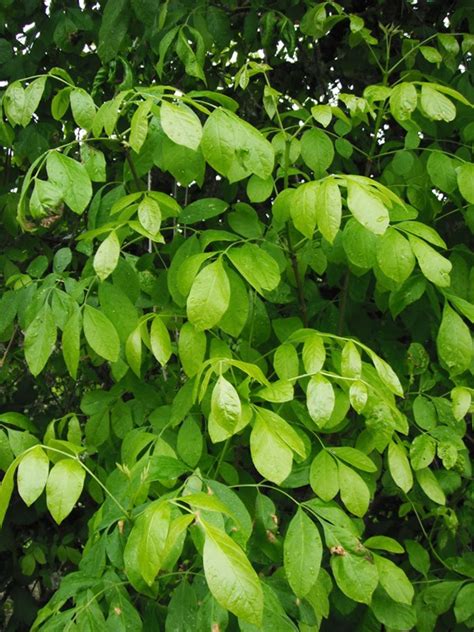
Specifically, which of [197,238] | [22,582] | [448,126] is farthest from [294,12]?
[22,582]

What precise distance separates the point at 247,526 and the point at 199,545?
0.40 ft

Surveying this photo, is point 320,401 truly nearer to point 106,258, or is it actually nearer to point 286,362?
point 286,362

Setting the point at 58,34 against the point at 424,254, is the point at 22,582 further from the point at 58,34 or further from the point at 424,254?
the point at 424,254

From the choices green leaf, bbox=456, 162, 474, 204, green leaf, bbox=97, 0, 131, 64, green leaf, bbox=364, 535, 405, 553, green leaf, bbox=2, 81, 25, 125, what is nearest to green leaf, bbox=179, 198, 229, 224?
green leaf, bbox=2, 81, 25, 125

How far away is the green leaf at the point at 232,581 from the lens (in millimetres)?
795

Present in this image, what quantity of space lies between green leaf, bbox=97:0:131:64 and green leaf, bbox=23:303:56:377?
28.4 inches

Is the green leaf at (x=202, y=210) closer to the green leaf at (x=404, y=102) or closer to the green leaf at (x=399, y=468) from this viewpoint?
the green leaf at (x=404, y=102)

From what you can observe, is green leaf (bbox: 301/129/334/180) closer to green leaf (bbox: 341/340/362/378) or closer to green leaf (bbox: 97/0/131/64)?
green leaf (bbox: 341/340/362/378)

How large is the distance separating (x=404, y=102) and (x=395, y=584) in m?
0.83

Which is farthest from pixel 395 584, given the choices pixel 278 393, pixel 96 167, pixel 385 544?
pixel 96 167

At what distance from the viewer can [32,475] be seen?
1046 mm

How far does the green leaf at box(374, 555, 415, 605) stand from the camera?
133cm

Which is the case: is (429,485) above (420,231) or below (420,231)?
below

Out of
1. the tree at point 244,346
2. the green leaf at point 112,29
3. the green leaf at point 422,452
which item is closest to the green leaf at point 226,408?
the tree at point 244,346
